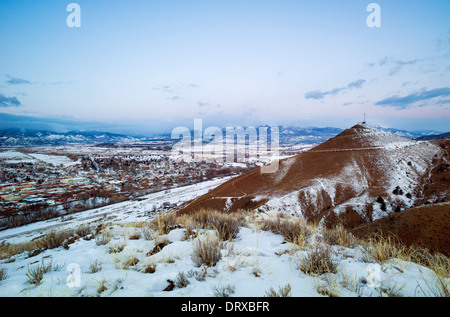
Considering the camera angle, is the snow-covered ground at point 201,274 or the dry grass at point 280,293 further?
the snow-covered ground at point 201,274

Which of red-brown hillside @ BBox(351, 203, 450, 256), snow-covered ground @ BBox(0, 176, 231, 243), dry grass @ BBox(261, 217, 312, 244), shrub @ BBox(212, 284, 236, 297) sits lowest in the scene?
snow-covered ground @ BBox(0, 176, 231, 243)

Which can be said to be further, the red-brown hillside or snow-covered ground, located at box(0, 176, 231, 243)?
snow-covered ground, located at box(0, 176, 231, 243)

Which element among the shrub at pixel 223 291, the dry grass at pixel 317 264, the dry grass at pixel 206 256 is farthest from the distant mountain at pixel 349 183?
the shrub at pixel 223 291

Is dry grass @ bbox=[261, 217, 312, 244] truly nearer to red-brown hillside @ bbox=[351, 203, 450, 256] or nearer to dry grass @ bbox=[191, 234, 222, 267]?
dry grass @ bbox=[191, 234, 222, 267]

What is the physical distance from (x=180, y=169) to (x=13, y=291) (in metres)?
89.5

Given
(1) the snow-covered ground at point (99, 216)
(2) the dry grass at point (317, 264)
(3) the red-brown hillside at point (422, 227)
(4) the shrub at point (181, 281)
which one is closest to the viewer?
(4) the shrub at point (181, 281)

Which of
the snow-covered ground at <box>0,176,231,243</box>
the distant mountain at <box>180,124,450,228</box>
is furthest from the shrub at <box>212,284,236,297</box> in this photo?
the snow-covered ground at <box>0,176,231,243</box>

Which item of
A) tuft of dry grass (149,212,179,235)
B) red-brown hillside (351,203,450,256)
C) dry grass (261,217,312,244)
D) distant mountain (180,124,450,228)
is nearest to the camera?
dry grass (261,217,312,244)

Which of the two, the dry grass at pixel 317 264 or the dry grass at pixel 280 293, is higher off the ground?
the dry grass at pixel 280 293

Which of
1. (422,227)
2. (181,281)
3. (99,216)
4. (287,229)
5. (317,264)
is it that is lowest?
(99,216)

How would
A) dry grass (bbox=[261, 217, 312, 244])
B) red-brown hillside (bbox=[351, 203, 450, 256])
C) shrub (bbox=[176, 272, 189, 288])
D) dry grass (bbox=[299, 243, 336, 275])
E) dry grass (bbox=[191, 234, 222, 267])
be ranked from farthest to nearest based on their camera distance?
1. red-brown hillside (bbox=[351, 203, 450, 256])
2. dry grass (bbox=[261, 217, 312, 244])
3. dry grass (bbox=[191, 234, 222, 267])
4. dry grass (bbox=[299, 243, 336, 275])
5. shrub (bbox=[176, 272, 189, 288])

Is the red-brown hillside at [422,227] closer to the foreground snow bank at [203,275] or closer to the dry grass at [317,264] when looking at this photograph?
the foreground snow bank at [203,275]

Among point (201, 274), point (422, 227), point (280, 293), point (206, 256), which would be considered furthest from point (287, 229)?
point (422, 227)

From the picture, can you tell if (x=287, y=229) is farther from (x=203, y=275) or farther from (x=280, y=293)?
(x=203, y=275)
